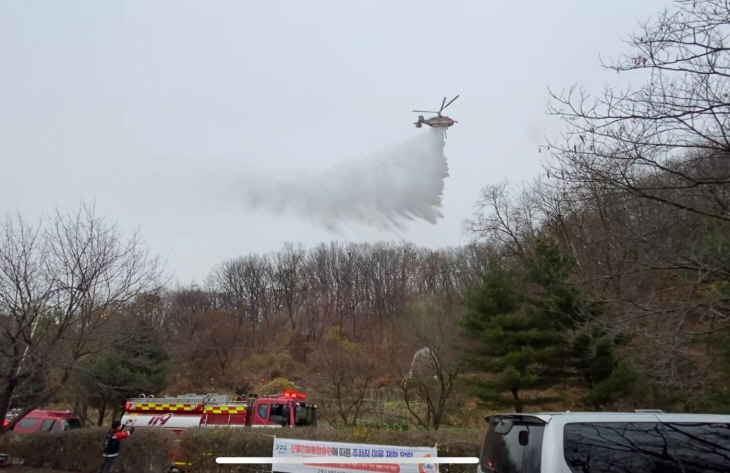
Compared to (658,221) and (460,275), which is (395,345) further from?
(658,221)

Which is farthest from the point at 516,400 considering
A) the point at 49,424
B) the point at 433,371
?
the point at 49,424

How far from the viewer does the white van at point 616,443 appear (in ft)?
17.1

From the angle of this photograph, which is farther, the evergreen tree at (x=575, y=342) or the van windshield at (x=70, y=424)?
the evergreen tree at (x=575, y=342)

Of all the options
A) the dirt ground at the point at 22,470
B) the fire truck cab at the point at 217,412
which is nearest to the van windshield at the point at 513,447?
the dirt ground at the point at 22,470

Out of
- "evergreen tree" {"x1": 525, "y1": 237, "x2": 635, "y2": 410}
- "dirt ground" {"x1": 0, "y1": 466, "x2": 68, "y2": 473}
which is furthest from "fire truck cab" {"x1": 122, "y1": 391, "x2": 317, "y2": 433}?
"evergreen tree" {"x1": 525, "y1": 237, "x2": 635, "y2": 410}

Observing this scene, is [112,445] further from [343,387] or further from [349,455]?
[343,387]

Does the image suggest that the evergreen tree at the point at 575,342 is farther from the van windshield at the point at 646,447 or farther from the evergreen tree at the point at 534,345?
the van windshield at the point at 646,447

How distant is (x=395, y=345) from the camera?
4081 cm

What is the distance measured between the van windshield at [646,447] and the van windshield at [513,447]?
290mm

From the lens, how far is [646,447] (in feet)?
17.9

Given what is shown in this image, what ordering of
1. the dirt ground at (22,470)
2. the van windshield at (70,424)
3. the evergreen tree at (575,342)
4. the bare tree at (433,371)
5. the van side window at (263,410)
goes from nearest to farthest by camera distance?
the dirt ground at (22,470) → the van windshield at (70,424) → the van side window at (263,410) → the evergreen tree at (575,342) → the bare tree at (433,371)

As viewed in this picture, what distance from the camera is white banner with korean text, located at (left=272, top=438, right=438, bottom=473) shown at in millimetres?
11219

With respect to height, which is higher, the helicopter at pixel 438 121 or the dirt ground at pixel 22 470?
the helicopter at pixel 438 121

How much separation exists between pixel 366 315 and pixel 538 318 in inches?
1455
